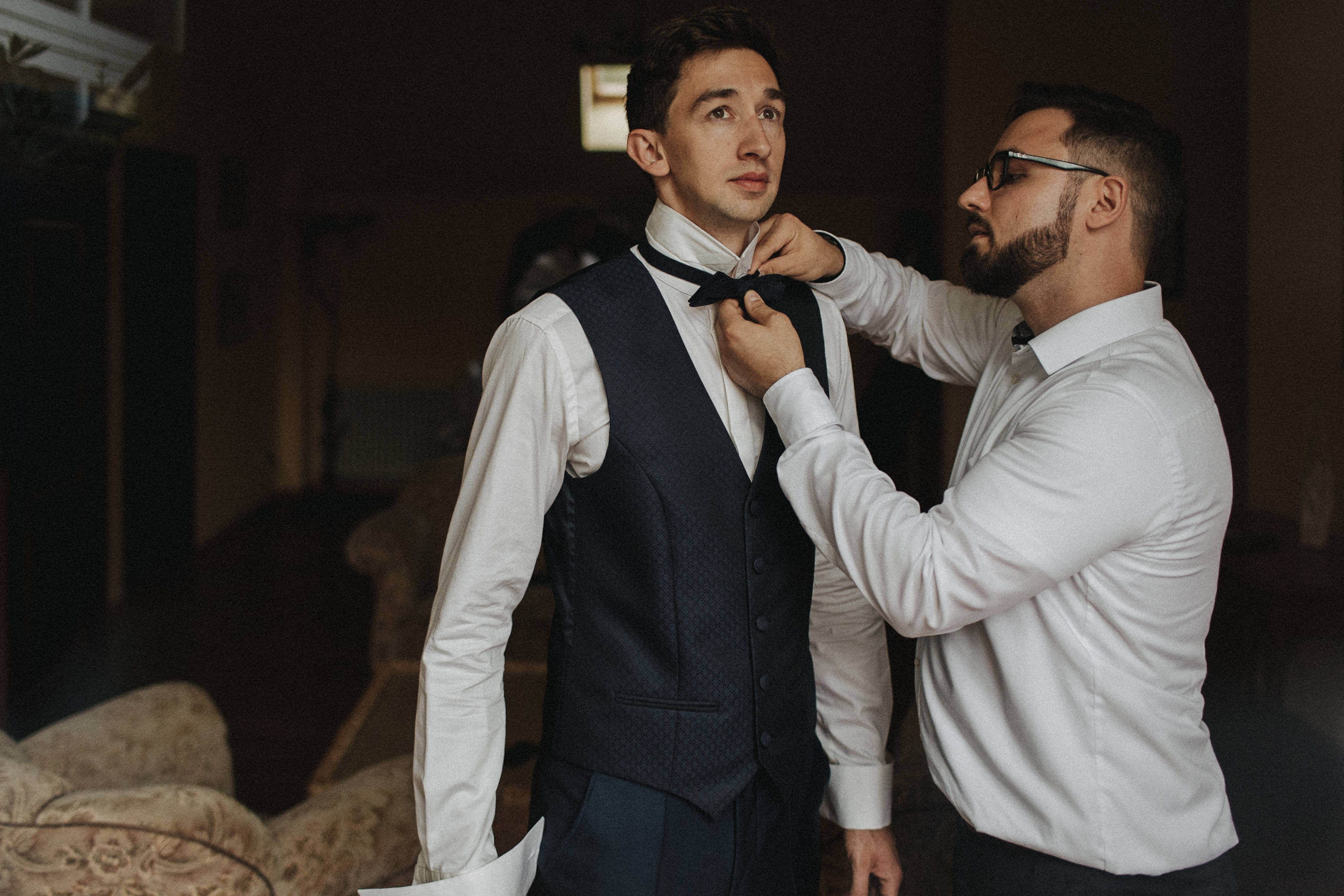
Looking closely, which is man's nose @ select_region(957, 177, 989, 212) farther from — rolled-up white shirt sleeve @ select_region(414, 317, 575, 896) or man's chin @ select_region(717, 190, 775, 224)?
rolled-up white shirt sleeve @ select_region(414, 317, 575, 896)

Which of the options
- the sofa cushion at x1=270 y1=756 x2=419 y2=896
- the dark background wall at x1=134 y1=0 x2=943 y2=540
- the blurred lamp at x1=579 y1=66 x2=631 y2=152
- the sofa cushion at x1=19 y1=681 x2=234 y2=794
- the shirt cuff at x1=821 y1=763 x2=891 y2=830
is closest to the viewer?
the shirt cuff at x1=821 y1=763 x2=891 y2=830

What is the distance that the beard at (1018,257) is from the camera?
129 cm

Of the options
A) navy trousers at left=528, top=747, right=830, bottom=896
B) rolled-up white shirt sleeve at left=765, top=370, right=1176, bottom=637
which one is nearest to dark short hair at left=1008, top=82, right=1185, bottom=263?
rolled-up white shirt sleeve at left=765, top=370, right=1176, bottom=637

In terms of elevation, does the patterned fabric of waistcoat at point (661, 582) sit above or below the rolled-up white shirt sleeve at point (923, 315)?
below

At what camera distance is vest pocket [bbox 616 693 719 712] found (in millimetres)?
1231

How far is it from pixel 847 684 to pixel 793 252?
0.57 meters

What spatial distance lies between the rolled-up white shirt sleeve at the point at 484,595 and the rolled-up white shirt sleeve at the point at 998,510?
28 cm

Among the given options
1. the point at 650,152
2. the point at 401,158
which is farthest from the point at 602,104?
the point at 401,158

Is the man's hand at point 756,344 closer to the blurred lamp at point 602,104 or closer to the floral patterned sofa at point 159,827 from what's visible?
the floral patterned sofa at point 159,827

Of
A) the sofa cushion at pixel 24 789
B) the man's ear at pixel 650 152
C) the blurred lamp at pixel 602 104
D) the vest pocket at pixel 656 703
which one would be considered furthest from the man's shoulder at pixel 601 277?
the blurred lamp at pixel 602 104

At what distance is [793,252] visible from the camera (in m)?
1.44

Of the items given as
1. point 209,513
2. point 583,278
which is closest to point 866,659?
point 583,278

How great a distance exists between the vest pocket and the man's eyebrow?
2.24ft

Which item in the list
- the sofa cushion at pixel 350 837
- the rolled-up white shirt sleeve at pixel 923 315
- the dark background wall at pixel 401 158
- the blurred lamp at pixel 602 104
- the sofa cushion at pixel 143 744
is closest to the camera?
the rolled-up white shirt sleeve at pixel 923 315
